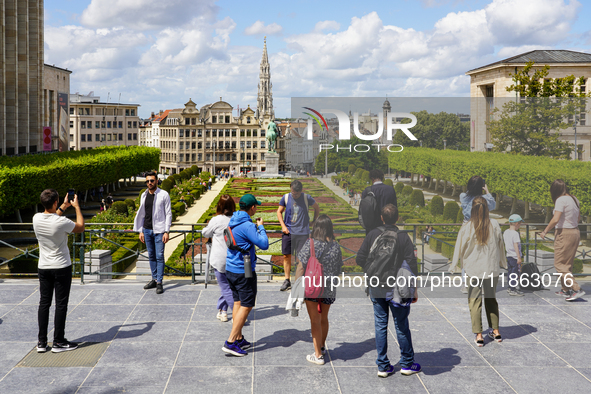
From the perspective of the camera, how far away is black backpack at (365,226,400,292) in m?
6.29

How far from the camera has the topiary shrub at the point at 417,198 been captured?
32.1 feet

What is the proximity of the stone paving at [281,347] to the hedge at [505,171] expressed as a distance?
1.78 m

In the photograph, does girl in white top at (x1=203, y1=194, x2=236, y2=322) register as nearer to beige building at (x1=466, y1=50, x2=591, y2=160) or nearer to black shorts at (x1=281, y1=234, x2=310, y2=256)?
black shorts at (x1=281, y1=234, x2=310, y2=256)

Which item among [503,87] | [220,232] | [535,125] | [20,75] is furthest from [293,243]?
[20,75]

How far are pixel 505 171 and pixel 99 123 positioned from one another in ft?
372

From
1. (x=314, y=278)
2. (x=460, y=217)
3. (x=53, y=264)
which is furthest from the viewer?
(x=460, y=217)

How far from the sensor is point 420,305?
29.9 ft

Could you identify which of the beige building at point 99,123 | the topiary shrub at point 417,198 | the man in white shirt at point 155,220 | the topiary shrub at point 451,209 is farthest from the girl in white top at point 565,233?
the beige building at point 99,123

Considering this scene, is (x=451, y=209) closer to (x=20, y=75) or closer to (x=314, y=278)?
(x=314, y=278)

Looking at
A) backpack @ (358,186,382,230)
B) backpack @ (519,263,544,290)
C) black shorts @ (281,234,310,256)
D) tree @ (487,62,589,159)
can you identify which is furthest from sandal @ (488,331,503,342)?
tree @ (487,62,589,159)

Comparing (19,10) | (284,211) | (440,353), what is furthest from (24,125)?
(440,353)

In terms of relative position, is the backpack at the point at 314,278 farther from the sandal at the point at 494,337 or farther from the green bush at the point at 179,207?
the green bush at the point at 179,207

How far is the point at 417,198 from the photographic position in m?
9.84

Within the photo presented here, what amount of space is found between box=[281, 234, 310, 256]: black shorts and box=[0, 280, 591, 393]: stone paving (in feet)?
2.50
